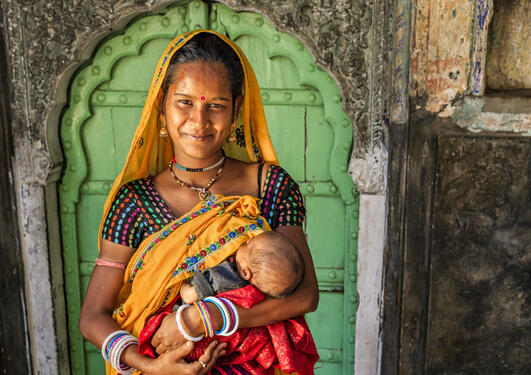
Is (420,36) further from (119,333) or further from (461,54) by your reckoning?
(119,333)

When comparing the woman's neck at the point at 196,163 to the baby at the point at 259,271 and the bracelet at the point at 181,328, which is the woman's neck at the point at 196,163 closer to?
the baby at the point at 259,271

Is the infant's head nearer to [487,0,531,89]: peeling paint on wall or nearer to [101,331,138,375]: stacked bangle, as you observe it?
[101,331,138,375]: stacked bangle

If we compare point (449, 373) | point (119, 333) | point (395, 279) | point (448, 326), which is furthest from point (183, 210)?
point (449, 373)

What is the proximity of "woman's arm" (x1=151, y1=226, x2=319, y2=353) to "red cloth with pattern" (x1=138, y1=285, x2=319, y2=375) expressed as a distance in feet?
0.09

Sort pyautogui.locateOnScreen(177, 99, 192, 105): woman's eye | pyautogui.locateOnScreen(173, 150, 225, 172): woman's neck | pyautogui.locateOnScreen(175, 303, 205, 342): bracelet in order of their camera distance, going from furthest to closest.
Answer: pyautogui.locateOnScreen(173, 150, 225, 172): woman's neck
pyautogui.locateOnScreen(177, 99, 192, 105): woman's eye
pyautogui.locateOnScreen(175, 303, 205, 342): bracelet

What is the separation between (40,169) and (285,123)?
1228mm

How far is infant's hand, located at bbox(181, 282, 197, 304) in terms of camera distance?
1.22 metres

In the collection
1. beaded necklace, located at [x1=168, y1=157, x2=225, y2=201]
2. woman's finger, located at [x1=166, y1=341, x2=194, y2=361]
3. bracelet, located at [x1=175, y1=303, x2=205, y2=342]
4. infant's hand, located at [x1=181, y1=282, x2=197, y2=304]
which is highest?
beaded necklace, located at [x1=168, y1=157, x2=225, y2=201]

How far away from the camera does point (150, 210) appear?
4.40 feet

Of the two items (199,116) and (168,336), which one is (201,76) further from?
→ (168,336)

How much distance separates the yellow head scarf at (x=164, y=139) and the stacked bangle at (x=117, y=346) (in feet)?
1.04

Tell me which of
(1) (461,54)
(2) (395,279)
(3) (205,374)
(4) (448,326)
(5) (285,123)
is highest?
(1) (461,54)

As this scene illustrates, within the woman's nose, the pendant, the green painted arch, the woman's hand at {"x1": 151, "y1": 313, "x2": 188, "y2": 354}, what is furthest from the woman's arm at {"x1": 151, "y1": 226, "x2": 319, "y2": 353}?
the green painted arch

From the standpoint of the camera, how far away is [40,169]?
92.9 inches
